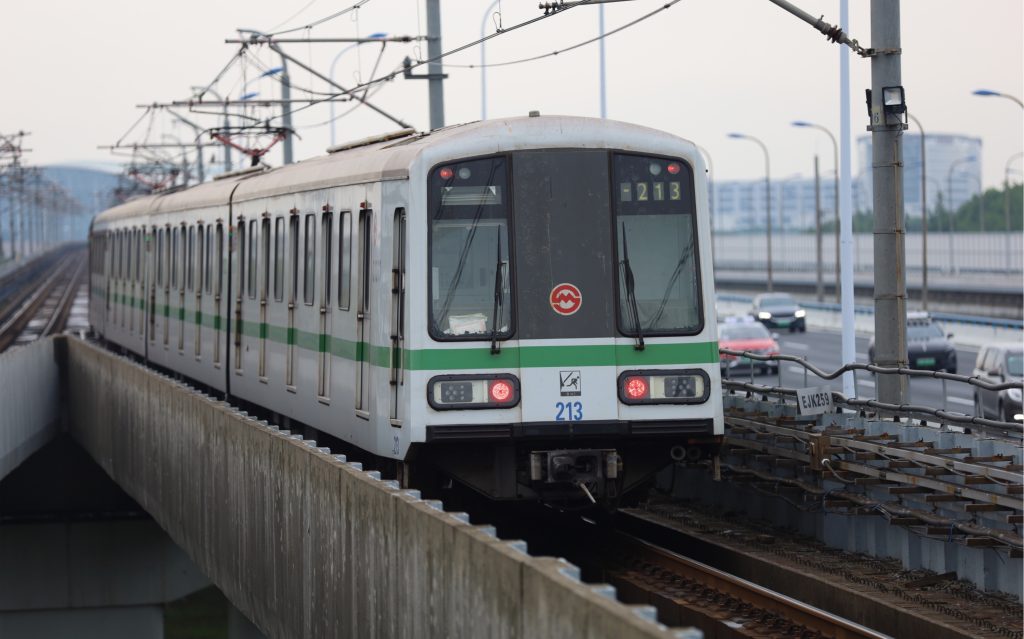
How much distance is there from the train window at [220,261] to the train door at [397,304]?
27.7 ft

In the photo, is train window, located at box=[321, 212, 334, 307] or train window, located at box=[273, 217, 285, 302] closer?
train window, located at box=[321, 212, 334, 307]

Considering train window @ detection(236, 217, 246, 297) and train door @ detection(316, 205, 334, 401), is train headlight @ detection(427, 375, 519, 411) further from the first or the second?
train window @ detection(236, 217, 246, 297)

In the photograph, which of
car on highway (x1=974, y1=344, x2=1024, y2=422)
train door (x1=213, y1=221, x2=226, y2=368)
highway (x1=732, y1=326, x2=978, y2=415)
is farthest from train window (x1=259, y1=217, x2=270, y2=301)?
car on highway (x1=974, y1=344, x2=1024, y2=422)

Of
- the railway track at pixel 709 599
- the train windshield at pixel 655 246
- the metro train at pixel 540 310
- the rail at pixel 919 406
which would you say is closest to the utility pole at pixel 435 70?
the rail at pixel 919 406

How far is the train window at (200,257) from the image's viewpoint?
23109 mm

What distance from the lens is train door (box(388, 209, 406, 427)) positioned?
13102 millimetres

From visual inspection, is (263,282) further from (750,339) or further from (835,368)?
(835,368)

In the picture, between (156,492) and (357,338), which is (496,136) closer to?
(357,338)

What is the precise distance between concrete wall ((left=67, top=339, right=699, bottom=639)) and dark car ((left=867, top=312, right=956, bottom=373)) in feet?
84.1

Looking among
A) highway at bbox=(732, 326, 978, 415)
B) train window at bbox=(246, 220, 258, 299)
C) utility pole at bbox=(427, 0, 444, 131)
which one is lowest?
highway at bbox=(732, 326, 978, 415)

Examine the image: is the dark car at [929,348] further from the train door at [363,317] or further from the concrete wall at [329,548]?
the train door at [363,317]

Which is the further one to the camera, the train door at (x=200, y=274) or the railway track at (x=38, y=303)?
the railway track at (x=38, y=303)

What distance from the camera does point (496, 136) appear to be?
13.2 metres

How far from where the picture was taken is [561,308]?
13.0 metres
